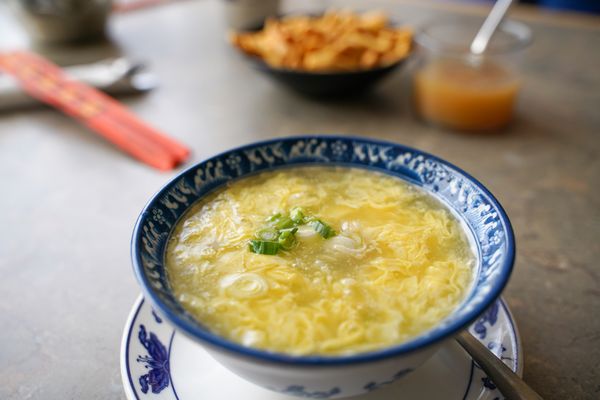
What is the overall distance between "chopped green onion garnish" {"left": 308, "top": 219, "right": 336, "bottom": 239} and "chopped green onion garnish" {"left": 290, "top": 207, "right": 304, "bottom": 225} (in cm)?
2

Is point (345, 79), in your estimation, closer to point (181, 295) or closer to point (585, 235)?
point (585, 235)

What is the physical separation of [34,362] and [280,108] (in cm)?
156

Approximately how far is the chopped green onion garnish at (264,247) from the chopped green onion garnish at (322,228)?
0.36 ft

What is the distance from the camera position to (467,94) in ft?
7.32

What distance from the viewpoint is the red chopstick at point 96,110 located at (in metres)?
2.17

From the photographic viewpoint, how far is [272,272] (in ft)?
3.60

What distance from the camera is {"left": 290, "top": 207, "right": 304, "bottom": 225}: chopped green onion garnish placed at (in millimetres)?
1234

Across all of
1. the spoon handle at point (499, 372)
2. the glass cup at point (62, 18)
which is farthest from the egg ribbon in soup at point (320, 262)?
the glass cup at point (62, 18)

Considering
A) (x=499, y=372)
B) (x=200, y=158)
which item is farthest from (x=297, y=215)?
Answer: (x=200, y=158)

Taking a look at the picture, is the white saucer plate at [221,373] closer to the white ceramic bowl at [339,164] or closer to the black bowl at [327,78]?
the white ceramic bowl at [339,164]

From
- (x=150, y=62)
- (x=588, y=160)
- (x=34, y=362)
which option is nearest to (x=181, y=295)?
(x=34, y=362)

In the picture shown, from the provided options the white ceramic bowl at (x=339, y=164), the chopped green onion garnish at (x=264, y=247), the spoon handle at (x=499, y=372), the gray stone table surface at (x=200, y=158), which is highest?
the white ceramic bowl at (x=339, y=164)

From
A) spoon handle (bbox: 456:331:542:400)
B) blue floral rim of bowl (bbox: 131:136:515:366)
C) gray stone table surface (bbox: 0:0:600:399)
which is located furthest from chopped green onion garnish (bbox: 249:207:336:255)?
gray stone table surface (bbox: 0:0:600:399)

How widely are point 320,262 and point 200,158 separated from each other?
1159 mm
